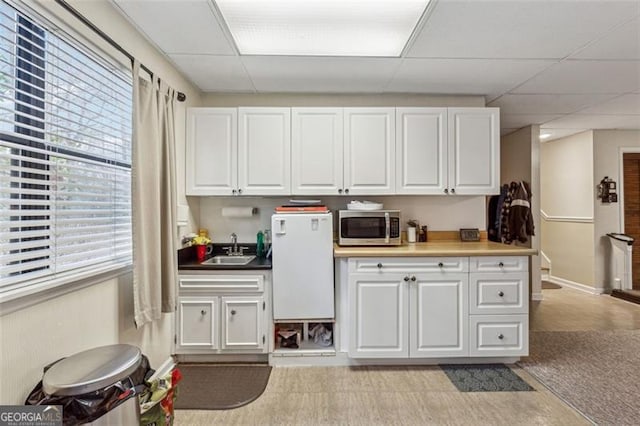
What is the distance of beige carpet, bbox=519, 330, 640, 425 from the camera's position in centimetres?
203

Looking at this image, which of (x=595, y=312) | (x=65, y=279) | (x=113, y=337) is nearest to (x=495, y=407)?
(x=113, y=337)

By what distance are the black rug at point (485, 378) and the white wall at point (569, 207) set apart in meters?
3.31

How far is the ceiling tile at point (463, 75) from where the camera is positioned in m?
2.43

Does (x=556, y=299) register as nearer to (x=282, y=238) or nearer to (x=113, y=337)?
(x=282, y=238)

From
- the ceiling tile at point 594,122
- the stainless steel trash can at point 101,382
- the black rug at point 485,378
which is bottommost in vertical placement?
the black rug at point 485,378

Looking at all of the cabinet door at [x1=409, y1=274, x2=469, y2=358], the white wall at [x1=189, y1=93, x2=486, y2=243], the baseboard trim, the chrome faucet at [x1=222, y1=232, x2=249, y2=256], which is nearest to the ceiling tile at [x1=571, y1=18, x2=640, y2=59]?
the white wall at [x1=189, y1=93, x2=486, y2=243]

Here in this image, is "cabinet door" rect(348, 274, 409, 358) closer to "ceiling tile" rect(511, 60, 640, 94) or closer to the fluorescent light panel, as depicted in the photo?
the fluorescent light panel

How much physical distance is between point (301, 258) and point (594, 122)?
14.3ft

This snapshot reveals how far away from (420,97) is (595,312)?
3.38 metres

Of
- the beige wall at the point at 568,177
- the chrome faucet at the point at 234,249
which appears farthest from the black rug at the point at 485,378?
the beige wall at the point at 568,177

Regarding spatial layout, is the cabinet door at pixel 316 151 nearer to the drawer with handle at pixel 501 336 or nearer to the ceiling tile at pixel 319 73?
the ceiling tile at pixel 319 73

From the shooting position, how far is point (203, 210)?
10.1 feet

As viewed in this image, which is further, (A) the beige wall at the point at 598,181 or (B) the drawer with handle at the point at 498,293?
(A) the beige wall at the point at 598,181

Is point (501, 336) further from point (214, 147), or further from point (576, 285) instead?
point (576, 285)
